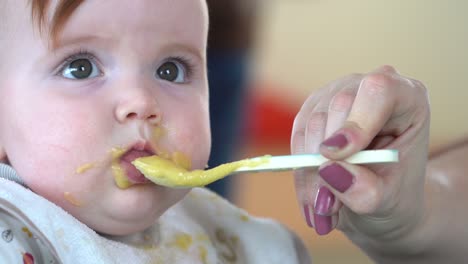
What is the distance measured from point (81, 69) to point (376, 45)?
3311mm

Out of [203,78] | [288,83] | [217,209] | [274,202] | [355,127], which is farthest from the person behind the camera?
[288,83]

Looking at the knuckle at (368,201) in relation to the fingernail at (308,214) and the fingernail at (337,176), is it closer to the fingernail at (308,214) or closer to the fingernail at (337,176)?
the fingernail at (337,176)

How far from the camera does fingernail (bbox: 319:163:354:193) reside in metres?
0.80

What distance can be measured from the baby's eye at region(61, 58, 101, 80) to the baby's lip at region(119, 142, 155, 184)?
0.10m

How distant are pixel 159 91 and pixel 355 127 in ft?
0.84

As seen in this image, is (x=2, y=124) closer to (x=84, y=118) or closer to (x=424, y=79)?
(x=84, y=118)

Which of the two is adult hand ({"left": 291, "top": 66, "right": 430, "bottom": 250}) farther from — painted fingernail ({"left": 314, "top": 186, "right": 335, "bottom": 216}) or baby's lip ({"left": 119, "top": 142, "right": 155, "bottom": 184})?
baby's lip ({"left": 119, "top": 142, "right": 155, "bottom": 184})

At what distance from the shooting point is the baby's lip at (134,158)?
0.87m

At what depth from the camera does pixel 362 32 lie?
13.5 feet

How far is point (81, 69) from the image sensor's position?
0.90m

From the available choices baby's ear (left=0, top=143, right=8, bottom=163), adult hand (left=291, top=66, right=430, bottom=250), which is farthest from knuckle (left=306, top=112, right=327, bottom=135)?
baby's ear (left=0, top=143, right=8, bottom=163)

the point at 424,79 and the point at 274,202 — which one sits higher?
the point at 424,79

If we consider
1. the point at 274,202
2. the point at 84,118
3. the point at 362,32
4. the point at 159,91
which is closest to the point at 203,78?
the point at 159,91

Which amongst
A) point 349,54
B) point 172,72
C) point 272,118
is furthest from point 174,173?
point 349,54
